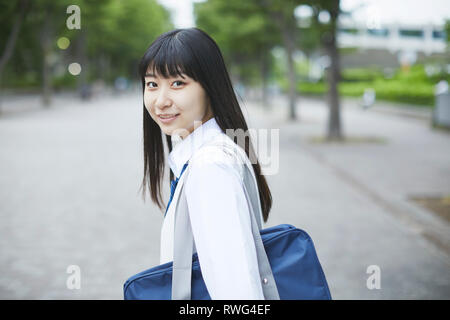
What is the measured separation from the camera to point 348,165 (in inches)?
414

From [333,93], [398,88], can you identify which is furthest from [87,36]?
[333,93]

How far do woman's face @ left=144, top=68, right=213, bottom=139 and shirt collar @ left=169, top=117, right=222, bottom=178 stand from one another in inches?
1.4

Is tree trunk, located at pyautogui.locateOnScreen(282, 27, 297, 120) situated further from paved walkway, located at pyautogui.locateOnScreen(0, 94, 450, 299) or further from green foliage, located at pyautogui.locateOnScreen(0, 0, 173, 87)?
green foliage, located at pyautogui.locateOnScreen(0, 0, 173, 87)

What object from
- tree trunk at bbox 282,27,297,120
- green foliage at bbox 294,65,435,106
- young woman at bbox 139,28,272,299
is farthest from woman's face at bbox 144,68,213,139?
tree trunk at bbox 282,27,297,120

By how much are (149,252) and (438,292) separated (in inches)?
108

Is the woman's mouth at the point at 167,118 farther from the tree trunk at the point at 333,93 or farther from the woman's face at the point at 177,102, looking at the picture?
the tree trunk at the point at 333,93

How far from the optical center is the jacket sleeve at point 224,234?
4.22 feet

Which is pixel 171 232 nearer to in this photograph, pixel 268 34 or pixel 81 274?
pixel 81 274

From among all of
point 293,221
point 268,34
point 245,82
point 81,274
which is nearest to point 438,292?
point 293,221

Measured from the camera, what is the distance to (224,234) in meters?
1.29

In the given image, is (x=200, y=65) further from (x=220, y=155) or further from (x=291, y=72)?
(x=291, y=72)

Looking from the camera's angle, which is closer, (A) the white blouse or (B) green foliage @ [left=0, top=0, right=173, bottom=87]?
(A) the white blouse

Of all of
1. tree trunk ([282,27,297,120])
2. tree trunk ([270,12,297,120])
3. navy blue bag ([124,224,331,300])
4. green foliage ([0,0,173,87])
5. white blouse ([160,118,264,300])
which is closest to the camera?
white blouse ([160,118,264,300])

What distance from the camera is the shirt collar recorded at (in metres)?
1.52
